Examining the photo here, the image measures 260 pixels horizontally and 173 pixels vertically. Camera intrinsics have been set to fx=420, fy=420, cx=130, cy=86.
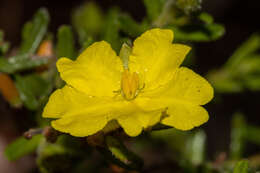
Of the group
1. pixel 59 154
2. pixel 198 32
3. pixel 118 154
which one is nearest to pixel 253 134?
pixel 198 32

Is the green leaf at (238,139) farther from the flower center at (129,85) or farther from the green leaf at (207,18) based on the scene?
the flower center at (129,85)

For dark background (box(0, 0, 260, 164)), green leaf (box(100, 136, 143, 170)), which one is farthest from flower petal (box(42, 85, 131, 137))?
dark background (box(0, 0, 260, 164))

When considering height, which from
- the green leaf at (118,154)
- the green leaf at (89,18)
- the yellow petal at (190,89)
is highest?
the yellow petal at (190,89)

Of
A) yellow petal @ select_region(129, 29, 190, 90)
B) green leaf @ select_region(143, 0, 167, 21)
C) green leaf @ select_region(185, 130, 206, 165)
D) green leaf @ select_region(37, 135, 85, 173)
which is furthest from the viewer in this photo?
green leaf @ select_region(185, 130, 206, 165)

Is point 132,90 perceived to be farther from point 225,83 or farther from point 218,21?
point 218,21

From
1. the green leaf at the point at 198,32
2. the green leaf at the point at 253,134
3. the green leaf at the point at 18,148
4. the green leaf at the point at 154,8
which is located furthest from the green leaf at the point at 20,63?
the green leaf at the point at 253,134

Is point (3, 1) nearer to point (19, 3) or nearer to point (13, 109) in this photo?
point (19, 3)

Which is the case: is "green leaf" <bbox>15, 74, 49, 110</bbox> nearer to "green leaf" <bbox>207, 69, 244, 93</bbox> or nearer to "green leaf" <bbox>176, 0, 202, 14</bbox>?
"green leaf" <bbox>176, 0, 202, 14</bbox>

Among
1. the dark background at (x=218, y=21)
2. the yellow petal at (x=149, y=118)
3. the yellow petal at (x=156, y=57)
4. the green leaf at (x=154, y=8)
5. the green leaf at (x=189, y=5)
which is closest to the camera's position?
the yellow petal at (x=149, y=118)
